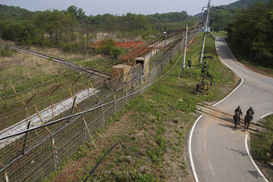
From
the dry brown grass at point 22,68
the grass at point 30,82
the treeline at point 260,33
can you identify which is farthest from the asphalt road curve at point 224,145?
the dry brown grass at point 22,68

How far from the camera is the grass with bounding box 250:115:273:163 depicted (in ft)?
30.2

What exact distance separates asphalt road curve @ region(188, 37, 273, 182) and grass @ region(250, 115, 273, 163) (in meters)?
0.34

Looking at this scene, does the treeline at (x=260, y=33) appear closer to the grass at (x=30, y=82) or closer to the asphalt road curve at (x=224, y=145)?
the asphalt road curve at (x=224, y=145)

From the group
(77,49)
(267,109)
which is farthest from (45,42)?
(267,109)

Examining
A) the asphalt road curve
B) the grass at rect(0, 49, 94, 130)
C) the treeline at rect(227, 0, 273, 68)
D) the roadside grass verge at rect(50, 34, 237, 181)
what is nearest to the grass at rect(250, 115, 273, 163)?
the asphalt road curve

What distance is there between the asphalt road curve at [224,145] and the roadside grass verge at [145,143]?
0.60m

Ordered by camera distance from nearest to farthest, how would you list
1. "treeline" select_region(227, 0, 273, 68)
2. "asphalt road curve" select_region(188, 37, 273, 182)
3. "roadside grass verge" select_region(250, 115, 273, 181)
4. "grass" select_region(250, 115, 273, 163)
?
"asphalt road curve" select_region(188, 37, 273, 182)
"roadside grass verge" select_region(250, 115, 273, 181)
"grass" select_region(250, 115, 273, 163)
"treeline" select_region(227, 0, 273, 68)

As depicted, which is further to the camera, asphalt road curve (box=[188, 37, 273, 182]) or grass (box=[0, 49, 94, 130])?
grass (box=[0, 49, 94, 130])

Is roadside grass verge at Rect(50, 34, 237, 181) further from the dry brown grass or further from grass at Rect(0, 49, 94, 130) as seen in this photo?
the dry brown grass

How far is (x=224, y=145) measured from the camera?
10.1 metres

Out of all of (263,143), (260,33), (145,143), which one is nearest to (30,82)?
(145,143)

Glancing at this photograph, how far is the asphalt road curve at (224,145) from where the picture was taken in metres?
8.04

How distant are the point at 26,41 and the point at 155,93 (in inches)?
1601

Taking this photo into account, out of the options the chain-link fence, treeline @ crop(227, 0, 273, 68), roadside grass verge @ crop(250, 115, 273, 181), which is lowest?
roadside grass verge @ crop(250, 115, 273, 181)
